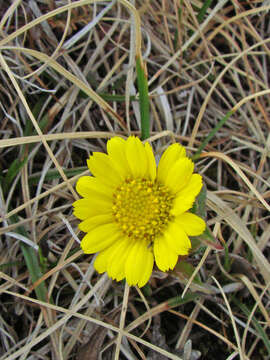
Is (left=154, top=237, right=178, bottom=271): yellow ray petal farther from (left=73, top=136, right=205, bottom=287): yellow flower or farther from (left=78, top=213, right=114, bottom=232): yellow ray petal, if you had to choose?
(left=78, top=213, right=114, bottom=232): yellow ray petal

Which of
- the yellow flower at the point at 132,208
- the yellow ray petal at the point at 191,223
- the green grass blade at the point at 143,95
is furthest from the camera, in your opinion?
the green grass blade at the point at 143,95

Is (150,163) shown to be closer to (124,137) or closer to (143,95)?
(143,95)

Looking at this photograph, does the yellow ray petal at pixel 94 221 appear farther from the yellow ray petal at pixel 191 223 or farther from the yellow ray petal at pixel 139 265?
the yellow ray petal at pixel 191 223

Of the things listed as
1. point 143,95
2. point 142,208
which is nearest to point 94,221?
point 142,208

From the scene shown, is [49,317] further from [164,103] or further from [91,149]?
[164,103]

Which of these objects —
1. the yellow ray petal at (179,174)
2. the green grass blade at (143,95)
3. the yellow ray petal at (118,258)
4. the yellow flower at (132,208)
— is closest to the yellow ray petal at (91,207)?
the yellow flower at (132,208)

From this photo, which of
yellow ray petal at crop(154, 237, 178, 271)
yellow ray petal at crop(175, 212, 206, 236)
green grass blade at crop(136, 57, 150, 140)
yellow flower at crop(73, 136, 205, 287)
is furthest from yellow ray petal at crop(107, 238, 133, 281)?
green grass blade at crop(136, 57, 150, 140)

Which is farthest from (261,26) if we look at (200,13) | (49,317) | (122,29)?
(49,317)
